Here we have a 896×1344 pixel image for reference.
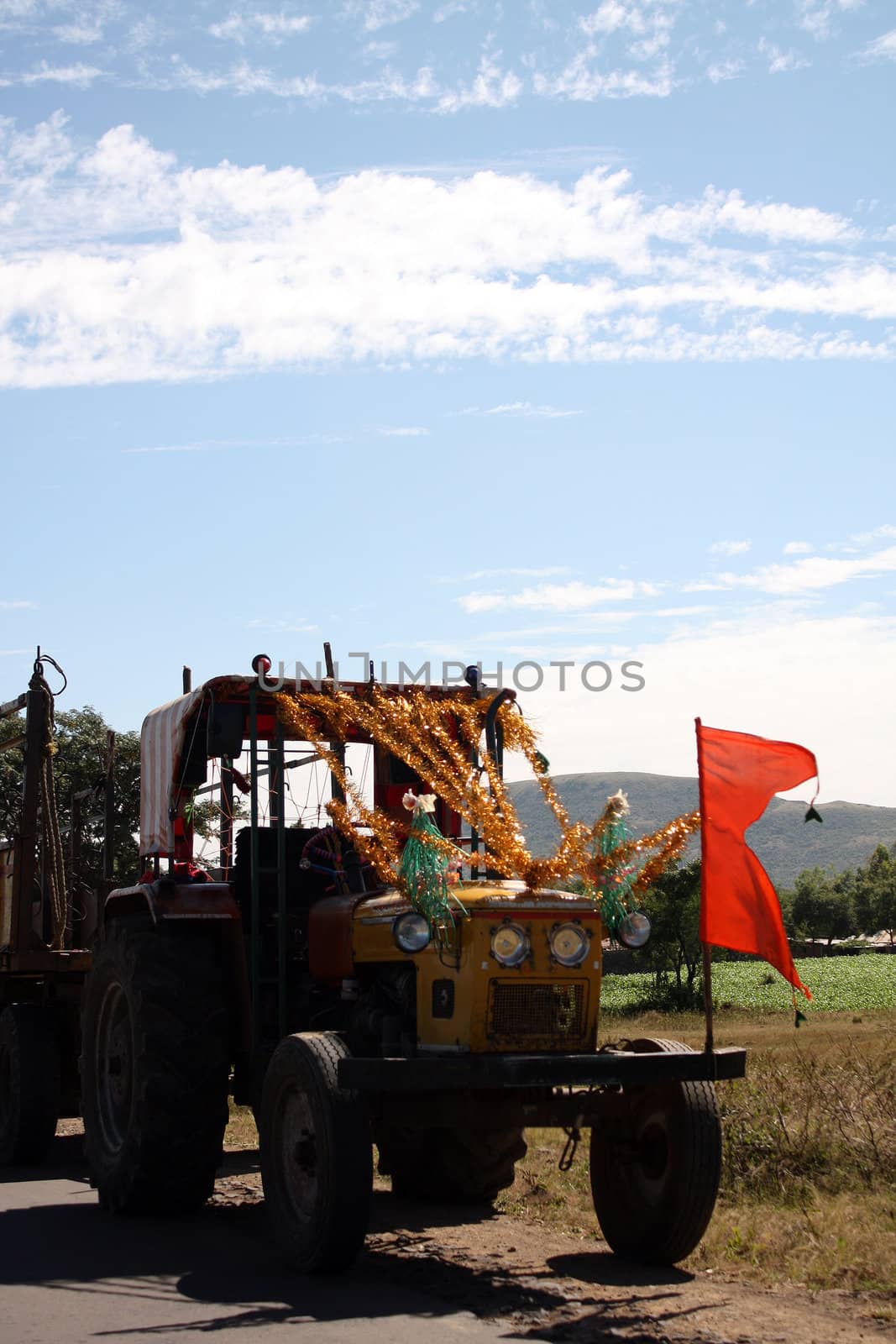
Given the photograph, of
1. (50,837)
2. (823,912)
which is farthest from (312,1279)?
(823,912)

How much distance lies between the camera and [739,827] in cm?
817

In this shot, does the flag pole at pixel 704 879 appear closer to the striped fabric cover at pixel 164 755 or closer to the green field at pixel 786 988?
the striped fabric cover at pixel 164 755

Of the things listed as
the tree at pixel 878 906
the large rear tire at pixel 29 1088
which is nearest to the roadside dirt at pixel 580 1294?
the large rear tire at pixel 29 1088

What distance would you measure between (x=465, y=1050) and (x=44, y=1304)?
2.35m

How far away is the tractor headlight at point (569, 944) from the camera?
7906 mm

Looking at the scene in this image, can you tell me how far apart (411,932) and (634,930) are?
1.28 metres

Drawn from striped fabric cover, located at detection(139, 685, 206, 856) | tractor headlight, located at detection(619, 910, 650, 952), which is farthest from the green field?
tractor headlight, located at detection(619, 910, 650, 952)

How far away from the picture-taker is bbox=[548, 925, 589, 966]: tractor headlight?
7906 millimetres

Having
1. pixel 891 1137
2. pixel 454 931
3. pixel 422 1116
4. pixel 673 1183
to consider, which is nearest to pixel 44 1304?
pixel 422 1116

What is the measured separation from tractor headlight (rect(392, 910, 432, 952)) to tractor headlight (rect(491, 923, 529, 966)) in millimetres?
353

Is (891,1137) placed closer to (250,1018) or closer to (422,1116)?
(422,1116)

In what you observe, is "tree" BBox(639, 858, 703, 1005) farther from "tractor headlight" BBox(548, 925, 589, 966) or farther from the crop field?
"tractor headlight" BBox(548, 925, 589, 966)

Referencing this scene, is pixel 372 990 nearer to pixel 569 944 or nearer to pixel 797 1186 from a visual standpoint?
pixel 569 944

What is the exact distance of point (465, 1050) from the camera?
25.5 ft
